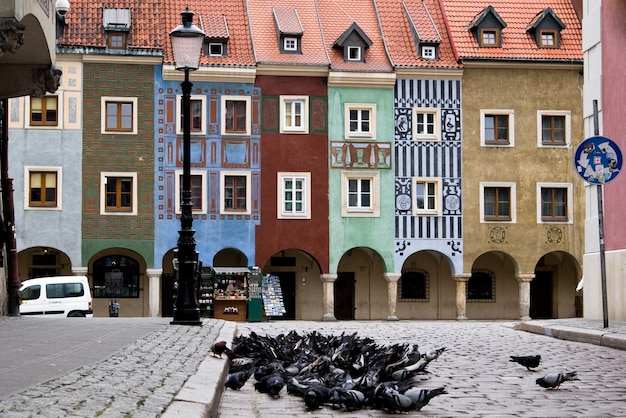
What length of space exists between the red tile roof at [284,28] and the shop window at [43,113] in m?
8.06

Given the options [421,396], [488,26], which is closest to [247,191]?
[488,26]

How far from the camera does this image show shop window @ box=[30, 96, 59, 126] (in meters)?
42.9

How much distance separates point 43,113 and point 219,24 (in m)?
7.81

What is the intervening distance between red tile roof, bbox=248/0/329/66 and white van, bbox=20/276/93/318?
12.4m

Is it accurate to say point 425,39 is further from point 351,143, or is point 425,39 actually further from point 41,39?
point 41,39

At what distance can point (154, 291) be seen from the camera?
43000mm

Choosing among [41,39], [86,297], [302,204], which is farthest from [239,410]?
[302,204]

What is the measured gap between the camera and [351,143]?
4444cm

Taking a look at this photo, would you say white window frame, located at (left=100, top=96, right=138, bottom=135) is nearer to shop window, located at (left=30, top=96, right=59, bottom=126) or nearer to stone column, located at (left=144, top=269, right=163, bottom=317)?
shop window, located at (left=30, top=96, right=59, bottom=126)

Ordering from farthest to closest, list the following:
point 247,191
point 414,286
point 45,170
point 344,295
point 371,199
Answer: point 414,286 < point 344,295 < point 371,199 < point 247,191 < point 45,170

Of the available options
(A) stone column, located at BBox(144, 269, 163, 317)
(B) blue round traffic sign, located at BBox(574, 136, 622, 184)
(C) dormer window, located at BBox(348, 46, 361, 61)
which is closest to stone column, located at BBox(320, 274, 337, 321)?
(A) stone column, located at BBox(144, 269, 163, 317)

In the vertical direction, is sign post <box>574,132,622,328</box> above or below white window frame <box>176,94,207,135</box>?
below

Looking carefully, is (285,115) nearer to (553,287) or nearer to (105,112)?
(105,112)

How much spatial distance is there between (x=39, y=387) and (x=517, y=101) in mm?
40059
